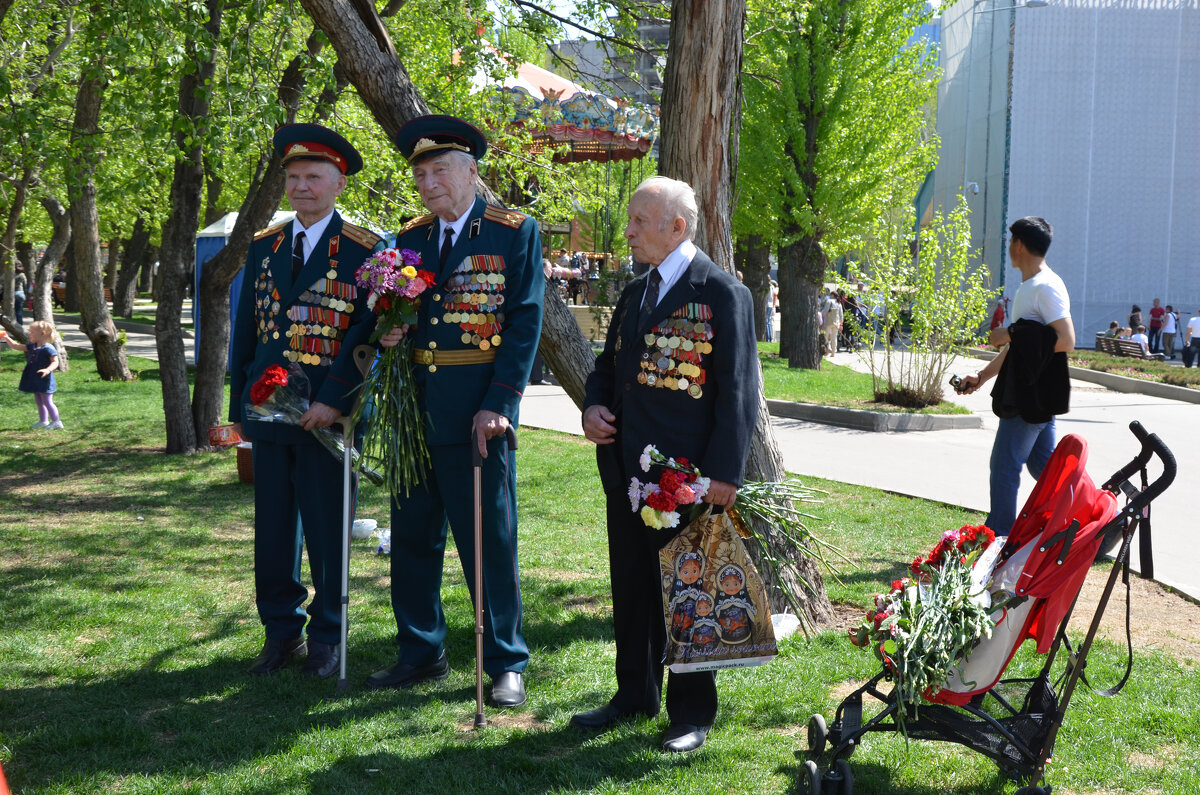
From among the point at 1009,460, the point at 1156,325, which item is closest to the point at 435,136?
the point at 1009,460

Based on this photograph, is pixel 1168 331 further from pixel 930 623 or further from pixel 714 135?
pixel 930 623

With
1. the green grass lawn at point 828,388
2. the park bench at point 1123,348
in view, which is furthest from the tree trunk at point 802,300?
the park bench at point 1123,348

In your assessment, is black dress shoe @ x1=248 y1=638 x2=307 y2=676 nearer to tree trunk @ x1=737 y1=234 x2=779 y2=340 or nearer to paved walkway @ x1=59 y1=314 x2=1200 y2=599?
paved walkway @ x1=59 y1=314 x2=1200 y2=599

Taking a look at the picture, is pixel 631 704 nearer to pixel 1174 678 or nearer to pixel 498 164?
pixel 1174 678

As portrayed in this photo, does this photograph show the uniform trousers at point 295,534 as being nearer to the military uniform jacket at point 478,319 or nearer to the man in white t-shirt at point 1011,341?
the military uniform jacket at point 478,319

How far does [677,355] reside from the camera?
3.73 meters

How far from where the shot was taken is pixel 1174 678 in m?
4.40

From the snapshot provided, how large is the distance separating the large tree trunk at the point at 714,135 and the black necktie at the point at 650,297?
4.54 feet

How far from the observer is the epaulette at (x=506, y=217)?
424 cm

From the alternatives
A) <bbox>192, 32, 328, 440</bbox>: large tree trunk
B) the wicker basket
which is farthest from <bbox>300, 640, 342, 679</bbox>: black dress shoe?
<bbox>192, 32, 328, 440</bbox>: large tree trunk

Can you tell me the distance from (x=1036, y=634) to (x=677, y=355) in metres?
1.45

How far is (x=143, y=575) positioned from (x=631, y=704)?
11.2 ft

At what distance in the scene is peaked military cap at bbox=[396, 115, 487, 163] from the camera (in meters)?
4.13

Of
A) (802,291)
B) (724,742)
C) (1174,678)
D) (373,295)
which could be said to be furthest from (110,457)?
(802,291)
